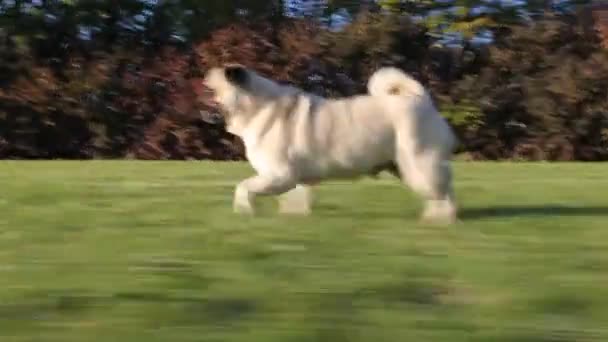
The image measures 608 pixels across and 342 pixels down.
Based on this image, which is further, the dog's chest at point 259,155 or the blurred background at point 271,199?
the dog's chest at point 259,155

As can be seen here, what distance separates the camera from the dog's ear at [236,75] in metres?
7.64

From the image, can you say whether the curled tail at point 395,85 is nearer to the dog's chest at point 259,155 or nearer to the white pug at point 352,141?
the white pug at point 352,141

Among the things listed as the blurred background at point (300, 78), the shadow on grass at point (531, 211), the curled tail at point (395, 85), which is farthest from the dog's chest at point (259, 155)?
the blurred background at point (300, 78)

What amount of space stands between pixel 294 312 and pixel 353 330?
332 mm

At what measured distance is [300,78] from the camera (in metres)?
22.9

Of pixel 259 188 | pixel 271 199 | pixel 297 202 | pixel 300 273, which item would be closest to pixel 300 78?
pixel 271 199

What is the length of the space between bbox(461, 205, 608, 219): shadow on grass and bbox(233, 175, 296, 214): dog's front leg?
1254 millimetres

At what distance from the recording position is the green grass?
Result: 399cm

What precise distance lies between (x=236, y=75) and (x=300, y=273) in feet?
9.69

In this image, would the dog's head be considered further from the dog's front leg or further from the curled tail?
the curled tail

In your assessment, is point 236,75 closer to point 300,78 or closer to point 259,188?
point 259,188

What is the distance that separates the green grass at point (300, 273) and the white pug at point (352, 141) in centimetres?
25

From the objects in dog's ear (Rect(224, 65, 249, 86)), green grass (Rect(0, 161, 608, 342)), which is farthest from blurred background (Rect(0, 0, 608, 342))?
dog's ear (Rect(224, 65, 249, 86))

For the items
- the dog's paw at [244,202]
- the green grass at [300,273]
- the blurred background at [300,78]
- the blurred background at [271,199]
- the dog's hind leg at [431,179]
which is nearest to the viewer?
the green grass at [300,273]
